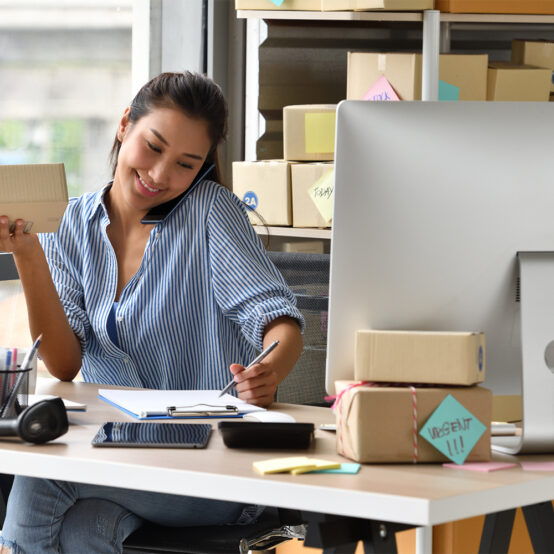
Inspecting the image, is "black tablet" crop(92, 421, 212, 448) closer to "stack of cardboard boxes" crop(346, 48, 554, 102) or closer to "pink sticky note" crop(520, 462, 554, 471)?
"pink sticky note" crop(520, 462, 554, 471)

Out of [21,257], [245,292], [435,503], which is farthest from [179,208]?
[435,503]

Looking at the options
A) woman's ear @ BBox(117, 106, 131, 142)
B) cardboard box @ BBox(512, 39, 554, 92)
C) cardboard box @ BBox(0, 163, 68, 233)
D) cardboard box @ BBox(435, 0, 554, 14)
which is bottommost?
cardboard box @ BBox(0, 163, 68, 233)

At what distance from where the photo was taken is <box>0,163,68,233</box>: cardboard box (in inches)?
57.6

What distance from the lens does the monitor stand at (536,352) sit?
1.22 meters

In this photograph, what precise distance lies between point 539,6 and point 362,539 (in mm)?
1978

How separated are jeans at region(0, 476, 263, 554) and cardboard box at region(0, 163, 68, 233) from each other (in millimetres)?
436

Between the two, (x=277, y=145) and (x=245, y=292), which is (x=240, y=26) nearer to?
(x=277, y=145)

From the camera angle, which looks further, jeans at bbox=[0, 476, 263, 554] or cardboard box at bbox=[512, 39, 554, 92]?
cardboard box at bbox=[512, 39, 554, 92]

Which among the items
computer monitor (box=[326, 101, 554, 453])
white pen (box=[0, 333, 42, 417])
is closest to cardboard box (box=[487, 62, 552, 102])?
computer monitor (box=[326, 101, 554, 453])

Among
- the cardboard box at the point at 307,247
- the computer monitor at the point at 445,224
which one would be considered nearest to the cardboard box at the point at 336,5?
the cardboard box at the point at 307,247

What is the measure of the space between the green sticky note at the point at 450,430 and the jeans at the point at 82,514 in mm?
470

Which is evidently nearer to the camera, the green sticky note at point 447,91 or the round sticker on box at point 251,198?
the green sticky note at point 447,91

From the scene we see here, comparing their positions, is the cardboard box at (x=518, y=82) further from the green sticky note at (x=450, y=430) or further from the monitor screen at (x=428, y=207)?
the green sticky note at (x=450, y=430)

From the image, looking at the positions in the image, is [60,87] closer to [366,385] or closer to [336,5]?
[336,5]
